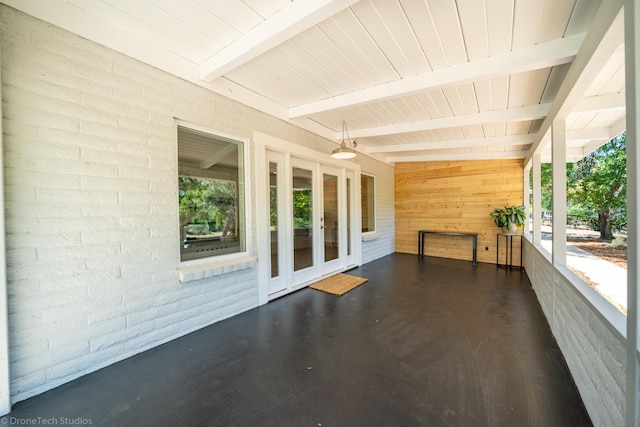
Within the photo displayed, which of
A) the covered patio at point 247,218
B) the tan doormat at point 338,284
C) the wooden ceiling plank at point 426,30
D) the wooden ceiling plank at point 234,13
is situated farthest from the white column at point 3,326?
the tan doormat at point 338,284

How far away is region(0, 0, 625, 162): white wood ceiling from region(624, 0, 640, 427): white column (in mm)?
403

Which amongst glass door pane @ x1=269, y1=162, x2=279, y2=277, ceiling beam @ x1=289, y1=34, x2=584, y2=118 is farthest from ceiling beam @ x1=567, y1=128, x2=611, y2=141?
glass door pane @ x1=269, y1=162, x2=279, y2=277

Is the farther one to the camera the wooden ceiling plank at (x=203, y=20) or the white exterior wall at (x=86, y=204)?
the wooden ceiling plank at (x=203, y=20)

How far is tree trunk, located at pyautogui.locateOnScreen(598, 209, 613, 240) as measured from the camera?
2595 millimetres

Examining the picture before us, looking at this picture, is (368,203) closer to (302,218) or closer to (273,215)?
(302,218)

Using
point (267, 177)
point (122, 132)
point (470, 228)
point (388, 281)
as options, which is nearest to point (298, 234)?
point (267, 177)

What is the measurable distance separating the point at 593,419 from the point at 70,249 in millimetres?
3689

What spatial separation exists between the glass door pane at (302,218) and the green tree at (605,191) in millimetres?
3444

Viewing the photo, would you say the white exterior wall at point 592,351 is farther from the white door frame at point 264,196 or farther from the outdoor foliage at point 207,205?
the outdoor foliage at point 207,205

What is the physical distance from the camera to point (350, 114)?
3.79 metres

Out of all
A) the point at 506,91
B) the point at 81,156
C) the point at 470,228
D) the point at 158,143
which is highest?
the point at 506,91

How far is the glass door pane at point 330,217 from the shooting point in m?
4.71

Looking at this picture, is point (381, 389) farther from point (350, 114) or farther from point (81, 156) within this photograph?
point (350, 114)

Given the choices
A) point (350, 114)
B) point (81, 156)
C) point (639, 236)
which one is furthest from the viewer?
point (350, 114)
